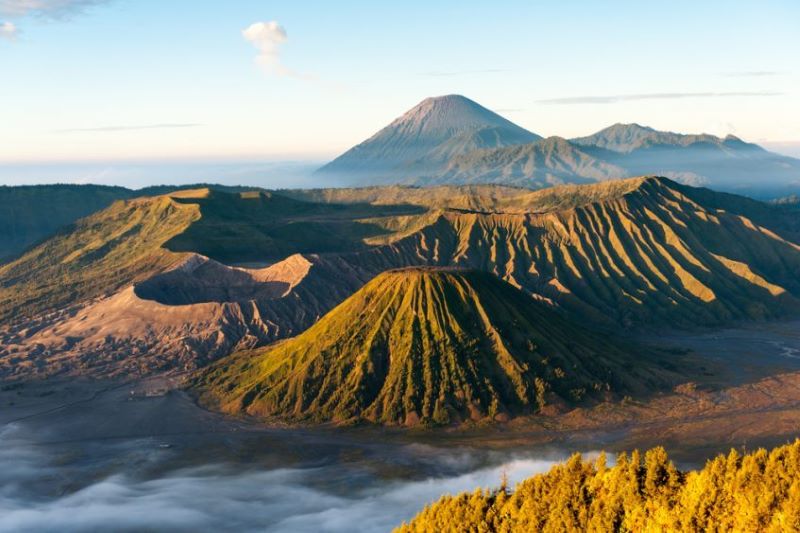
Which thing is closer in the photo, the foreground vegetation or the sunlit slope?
the foreground vegetation

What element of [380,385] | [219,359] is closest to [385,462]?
[380,385]

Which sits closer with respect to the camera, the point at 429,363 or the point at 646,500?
the point at 646,500

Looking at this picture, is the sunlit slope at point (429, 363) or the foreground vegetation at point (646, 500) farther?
the sunlit slope at point (429, 363)

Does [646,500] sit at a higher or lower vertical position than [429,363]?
higher

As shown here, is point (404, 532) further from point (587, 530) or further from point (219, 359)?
point (219, 359)
